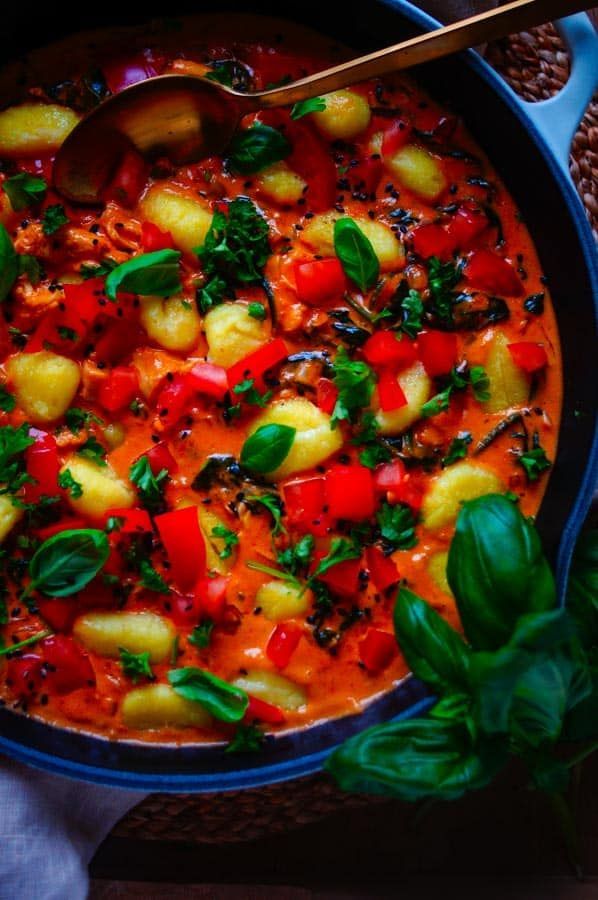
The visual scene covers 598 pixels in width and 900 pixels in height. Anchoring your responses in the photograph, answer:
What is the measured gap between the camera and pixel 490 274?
10.7 ft

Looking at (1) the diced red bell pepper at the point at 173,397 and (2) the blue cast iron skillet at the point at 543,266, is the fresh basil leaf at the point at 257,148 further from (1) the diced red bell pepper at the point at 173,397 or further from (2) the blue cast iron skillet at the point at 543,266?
(1) the diced red bell pepper at the point at 173,397

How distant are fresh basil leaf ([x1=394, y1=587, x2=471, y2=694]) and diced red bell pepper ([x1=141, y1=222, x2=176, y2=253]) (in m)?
1.23

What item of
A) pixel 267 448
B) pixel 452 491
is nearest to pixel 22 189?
pixel 267 448

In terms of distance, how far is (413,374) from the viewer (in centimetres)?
319

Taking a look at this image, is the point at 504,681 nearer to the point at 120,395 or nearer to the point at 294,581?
the point at 294,581

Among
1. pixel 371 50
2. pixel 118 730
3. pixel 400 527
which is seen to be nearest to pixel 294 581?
pixel 400 527

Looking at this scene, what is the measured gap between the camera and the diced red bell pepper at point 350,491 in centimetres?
312

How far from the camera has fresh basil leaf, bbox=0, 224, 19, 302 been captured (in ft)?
10.0

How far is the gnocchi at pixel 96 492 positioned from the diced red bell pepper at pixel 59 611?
0.27 meters

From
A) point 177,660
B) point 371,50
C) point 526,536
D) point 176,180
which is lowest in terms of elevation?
point 177,660

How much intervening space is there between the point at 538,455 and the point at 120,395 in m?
1.23

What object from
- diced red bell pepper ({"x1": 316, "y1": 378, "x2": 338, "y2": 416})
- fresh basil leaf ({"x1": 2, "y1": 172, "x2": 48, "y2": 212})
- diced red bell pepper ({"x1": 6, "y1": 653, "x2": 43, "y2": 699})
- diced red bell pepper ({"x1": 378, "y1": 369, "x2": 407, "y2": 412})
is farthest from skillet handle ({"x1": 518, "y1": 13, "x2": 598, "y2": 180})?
diced red bell pepper ({"x1": 6, "y1": 653, "x2": 43, "y2": 699})

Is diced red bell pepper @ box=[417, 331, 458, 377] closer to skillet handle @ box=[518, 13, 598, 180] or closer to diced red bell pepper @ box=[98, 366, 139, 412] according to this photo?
skillet handle @ box=[518, 13, 598, 180]

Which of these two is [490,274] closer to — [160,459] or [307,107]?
[307,107]
